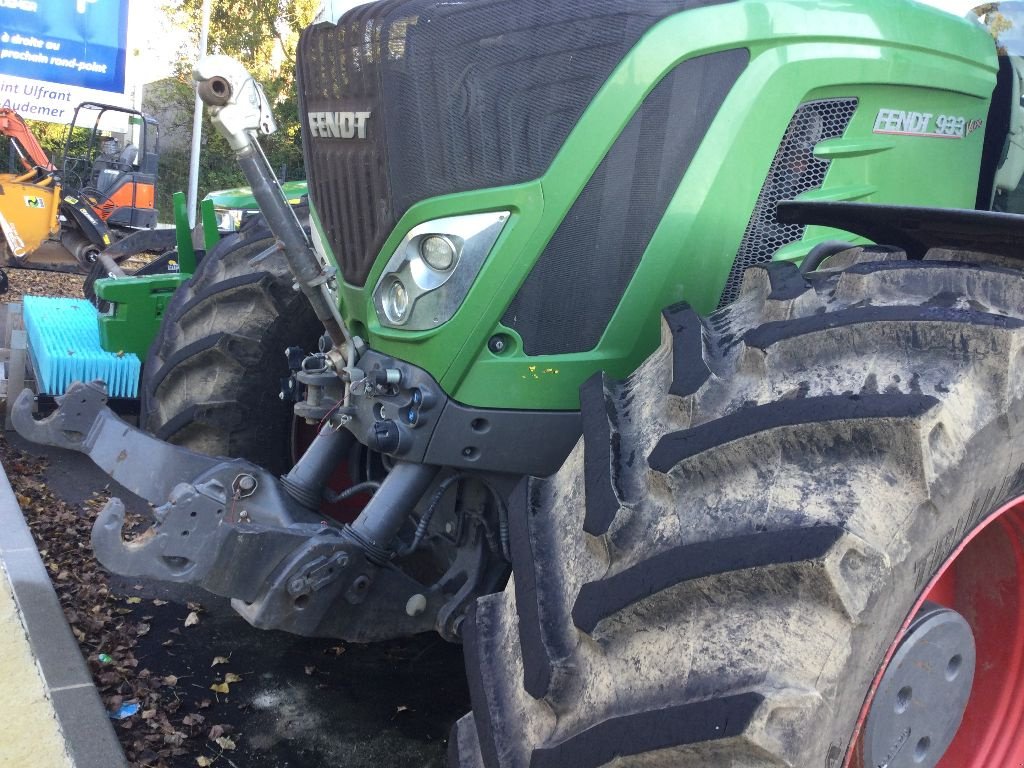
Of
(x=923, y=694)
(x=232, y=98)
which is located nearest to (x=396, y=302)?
(x=232, y=98)

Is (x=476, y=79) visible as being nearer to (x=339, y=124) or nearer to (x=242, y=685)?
(x=339, y=124)

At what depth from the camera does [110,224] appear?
12875 millimetres

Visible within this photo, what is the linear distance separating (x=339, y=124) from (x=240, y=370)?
114 cm

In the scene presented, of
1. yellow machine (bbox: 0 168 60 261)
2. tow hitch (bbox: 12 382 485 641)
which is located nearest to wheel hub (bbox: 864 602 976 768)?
tow hitch (bbox: 12 382 485 641)

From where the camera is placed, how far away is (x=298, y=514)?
96.1 inches

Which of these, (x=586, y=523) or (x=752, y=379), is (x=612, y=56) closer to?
(x=752, y=379)

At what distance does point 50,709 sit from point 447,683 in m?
1.13

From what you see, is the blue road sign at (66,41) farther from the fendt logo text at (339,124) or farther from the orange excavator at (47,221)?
the fendt logo text at (339,124)

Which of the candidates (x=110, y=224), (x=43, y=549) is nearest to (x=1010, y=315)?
(x=43, y=549)

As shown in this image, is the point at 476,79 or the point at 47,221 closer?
the point at 476,79

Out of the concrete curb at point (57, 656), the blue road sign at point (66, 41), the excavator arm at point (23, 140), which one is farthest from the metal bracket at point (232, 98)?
the blue road sign at point (66, 41)

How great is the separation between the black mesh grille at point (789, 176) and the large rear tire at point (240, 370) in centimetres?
150

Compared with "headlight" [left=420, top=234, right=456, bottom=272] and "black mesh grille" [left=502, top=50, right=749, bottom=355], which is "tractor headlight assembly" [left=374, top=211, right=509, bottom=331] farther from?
"black mesh grille" [left=502, top=50, right=749, bottom=355]

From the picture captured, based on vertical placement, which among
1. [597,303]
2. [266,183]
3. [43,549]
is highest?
[266,183]
